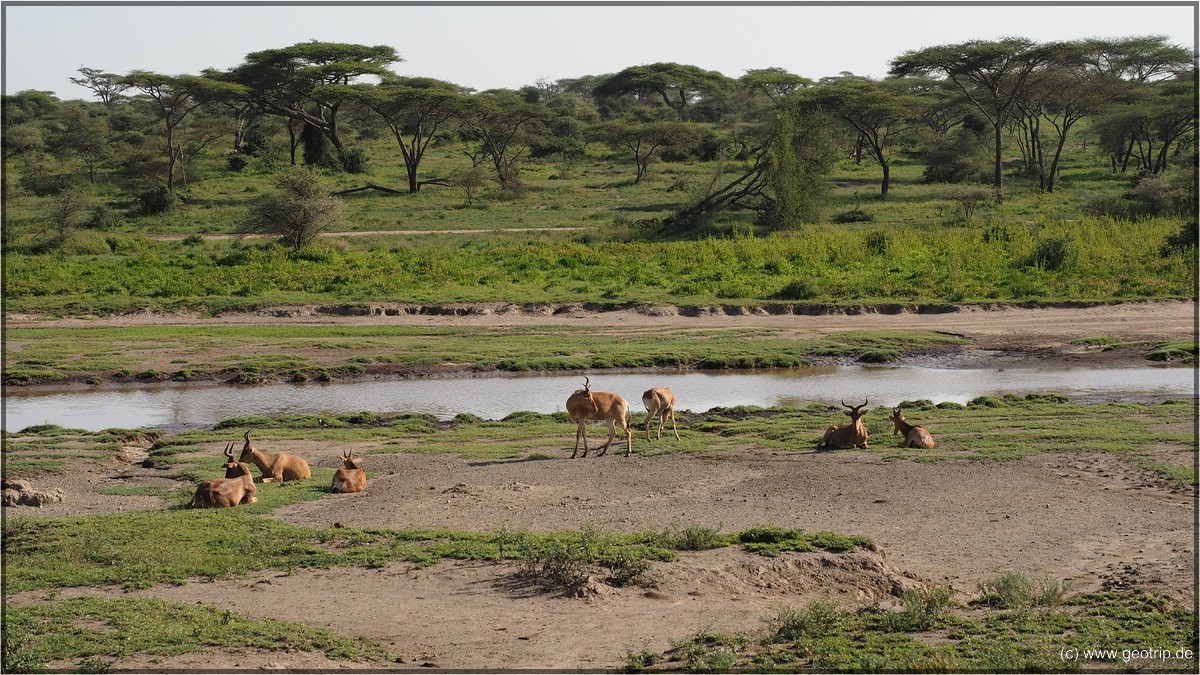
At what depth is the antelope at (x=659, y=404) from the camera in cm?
1555

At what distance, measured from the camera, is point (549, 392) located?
843 inches

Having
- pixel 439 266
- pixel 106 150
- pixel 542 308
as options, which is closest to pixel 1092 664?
pixel 542 308

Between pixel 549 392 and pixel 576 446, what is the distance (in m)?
6.94

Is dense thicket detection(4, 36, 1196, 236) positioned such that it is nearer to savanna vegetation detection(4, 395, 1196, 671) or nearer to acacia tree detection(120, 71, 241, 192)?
acacia tree detection(120, 71, 241, 192)

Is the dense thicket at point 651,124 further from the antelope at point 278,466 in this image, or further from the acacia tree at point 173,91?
the antelope at point 278,466

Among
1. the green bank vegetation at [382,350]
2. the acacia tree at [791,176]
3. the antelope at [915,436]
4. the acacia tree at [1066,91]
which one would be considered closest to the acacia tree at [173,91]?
the acacia tree at [791,176]

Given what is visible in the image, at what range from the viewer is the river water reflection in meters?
19.3

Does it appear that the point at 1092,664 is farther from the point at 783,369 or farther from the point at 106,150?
the point at 106,150

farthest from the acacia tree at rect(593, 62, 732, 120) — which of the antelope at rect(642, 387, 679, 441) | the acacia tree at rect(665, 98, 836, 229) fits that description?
the antelope at rect(642, 387, 679, 441)

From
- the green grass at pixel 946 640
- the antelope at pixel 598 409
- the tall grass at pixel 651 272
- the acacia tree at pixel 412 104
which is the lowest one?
the green grass at pixel 946 640

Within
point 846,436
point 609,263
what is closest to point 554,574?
point 846,436

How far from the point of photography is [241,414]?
1902cm

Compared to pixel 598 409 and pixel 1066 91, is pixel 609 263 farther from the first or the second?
pixel 1066 91

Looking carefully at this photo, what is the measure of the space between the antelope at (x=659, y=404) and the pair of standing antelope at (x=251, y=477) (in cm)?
376
